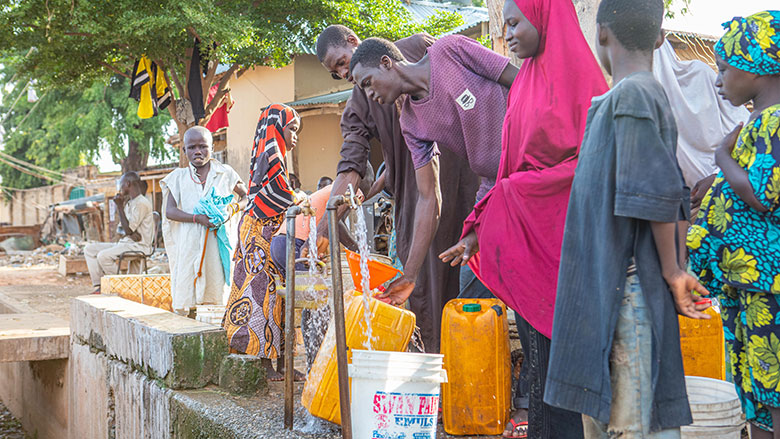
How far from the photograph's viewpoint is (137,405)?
13.5 ft

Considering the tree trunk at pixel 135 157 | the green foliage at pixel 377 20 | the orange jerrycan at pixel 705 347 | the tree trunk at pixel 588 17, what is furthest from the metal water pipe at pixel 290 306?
the tree trunk at pixel 135 157

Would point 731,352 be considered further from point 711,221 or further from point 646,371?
point 646,371

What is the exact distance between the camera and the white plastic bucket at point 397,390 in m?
2.39

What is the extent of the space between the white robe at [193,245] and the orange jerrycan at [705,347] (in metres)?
3.71

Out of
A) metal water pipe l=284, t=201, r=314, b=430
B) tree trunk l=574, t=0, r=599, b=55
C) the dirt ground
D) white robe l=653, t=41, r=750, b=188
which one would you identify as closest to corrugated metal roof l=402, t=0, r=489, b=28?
the dirt ground

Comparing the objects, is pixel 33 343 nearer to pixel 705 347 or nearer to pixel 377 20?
pixel 705 347

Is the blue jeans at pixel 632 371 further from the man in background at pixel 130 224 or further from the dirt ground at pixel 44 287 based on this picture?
the man in background at pixel 130 224

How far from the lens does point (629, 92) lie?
1673 millimetres

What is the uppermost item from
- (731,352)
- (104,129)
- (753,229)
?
(104,129)

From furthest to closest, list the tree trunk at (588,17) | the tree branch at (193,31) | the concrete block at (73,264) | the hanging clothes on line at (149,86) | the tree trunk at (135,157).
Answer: the tree trunk at (135,157) < the concrete block at (73,264) < the hanging clothes on line at (149,86) < the tree branch at (193,31) < the tree trunk at (588,17)

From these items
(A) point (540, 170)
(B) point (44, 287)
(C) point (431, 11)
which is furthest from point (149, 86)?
(A) point (540, 170)

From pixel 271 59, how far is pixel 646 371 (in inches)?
460

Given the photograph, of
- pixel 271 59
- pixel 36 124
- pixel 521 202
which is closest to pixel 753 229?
pixel 521 202

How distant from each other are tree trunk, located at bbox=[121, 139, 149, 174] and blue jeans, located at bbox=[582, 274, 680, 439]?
23.5m
